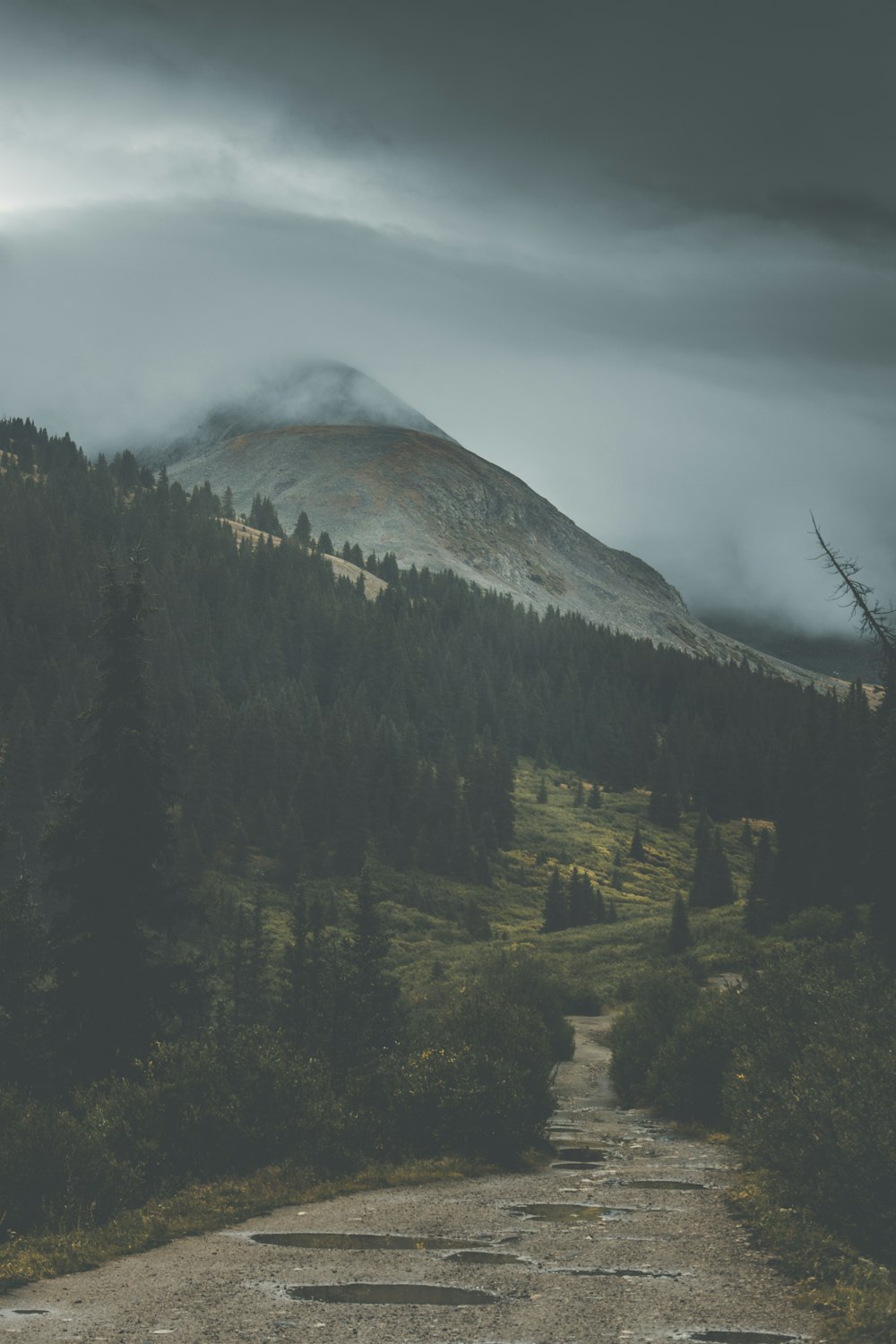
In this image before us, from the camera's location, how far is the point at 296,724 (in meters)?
139

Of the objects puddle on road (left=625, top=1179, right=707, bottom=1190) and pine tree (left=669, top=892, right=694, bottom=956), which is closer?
puddle on road (left=625, top=1179, right=707, bottom=1190)

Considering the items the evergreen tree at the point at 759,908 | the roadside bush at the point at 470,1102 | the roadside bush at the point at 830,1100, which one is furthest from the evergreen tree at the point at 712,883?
the roadside bush at the point at 470,1102

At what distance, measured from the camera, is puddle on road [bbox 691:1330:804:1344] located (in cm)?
1182

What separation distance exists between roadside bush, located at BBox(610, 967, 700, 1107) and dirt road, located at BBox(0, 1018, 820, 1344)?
1630 cm

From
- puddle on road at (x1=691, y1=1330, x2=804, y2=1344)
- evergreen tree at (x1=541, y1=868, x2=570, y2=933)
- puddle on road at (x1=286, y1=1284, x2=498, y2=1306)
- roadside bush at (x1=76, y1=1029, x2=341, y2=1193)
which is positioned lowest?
evergreen tree at (x1=541, y1=868, x2=570, y2=933)

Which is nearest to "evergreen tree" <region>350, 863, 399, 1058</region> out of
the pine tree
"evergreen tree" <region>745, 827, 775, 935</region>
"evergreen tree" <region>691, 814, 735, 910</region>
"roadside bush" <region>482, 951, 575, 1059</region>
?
"roadside bush" <region>482, 951, 575, 1059</region>

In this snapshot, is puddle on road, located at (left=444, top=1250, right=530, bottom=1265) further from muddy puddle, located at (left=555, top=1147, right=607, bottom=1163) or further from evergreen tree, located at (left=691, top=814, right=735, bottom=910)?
evergreen tree, located at (left=691, top=814, right=735, bottom=910)

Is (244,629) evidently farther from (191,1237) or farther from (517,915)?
(191,1237)

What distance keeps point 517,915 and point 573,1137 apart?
84.3 m

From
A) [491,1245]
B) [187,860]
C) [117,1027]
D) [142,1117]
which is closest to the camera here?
[491,1245]

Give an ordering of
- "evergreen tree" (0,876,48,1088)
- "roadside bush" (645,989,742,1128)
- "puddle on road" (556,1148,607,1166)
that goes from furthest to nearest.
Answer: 1. "roadside bush" (645,989,742,1128)
2. "puddle on road" (556,1148,607,1166)
3. "evergreen tree" (0,876,48,1088)

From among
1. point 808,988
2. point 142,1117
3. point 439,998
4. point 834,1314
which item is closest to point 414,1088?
point 142,1117

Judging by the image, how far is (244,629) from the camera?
6983 inches

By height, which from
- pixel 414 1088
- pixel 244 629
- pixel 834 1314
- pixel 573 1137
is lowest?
pixel 573 1137
